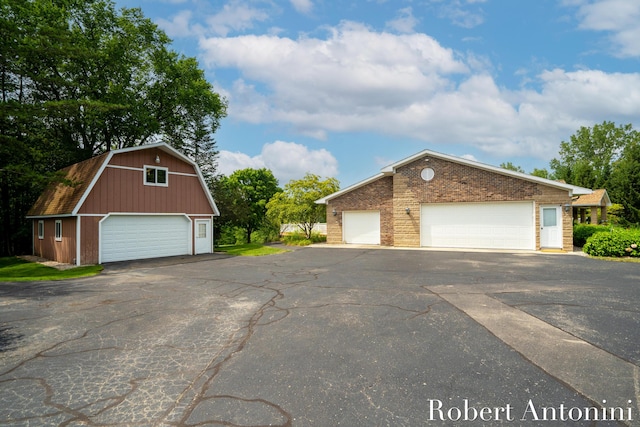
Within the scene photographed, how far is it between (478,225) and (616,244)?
5670 mm

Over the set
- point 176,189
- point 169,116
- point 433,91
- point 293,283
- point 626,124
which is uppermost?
point 626,124

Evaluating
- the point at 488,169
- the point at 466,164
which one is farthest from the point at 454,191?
the point at 488,169

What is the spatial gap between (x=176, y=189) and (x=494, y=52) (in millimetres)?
15634

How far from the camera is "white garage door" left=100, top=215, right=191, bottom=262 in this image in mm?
14438

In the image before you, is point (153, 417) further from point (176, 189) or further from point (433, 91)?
point (433, 91)

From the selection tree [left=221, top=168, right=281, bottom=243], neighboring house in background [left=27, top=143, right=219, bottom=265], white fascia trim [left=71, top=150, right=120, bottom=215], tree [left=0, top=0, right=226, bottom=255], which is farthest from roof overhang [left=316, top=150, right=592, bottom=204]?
tree [left=221, top=168, right=281, bottom=243]

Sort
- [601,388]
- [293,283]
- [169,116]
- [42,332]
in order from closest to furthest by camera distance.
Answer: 1. [601,388]
2. [42,332]
3. [293,283]
4. [169,116]

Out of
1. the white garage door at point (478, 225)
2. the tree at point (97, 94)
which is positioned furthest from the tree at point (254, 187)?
the white garage door at point (478, 225)

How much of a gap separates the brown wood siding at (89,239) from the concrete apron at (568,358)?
1431cm

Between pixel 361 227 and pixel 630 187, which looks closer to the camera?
pixel 361 227

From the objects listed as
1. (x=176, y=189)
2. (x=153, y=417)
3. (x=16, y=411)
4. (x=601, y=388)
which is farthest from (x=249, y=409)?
(x=176, y=189)

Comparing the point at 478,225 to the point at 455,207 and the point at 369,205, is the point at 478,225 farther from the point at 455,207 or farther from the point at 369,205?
the point at 369,205

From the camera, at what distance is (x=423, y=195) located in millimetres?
Answer: 18547

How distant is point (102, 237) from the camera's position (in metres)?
14.2
